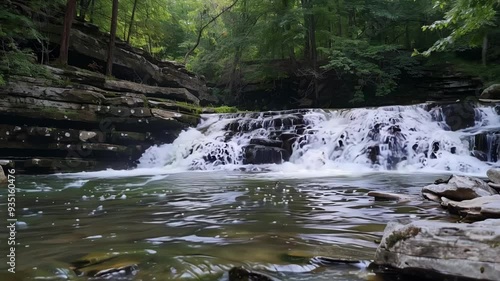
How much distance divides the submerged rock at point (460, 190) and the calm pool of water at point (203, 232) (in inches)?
10.6

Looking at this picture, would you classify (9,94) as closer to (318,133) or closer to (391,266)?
(318,133)

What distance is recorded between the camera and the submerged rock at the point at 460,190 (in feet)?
14.0

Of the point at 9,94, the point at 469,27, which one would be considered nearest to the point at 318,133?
the point at 469,27

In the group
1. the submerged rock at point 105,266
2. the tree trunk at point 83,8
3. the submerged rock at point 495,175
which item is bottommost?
the submerged rock at point 105,266

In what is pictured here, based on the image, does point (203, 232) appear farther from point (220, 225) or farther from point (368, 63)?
point (368, 63)

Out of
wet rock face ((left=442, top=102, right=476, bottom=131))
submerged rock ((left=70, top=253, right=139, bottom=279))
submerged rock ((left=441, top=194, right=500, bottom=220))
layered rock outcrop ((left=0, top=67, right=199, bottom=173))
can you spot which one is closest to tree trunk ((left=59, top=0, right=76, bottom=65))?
layered rock outcrop ((left=0, top=67, right=199, bottom=173))

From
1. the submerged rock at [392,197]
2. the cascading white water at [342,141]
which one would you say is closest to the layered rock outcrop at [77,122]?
the cascading white water at [342,141]

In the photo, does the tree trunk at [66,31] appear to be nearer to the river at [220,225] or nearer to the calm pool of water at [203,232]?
the river at [220,225]

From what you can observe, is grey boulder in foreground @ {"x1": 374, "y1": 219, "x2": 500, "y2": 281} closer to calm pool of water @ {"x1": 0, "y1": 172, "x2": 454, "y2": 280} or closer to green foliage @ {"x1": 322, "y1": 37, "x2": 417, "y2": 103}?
calm pool of water @ {"x1": 0, "y1": 172, "x2": 454, "y2": 280}

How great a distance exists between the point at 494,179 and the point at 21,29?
43.6ft

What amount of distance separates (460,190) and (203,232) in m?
3.22

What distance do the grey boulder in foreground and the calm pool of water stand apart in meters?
0.23

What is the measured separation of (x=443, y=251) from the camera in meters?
1.98

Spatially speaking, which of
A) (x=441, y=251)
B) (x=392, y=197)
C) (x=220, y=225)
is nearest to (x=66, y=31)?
(x=220, y=225)
